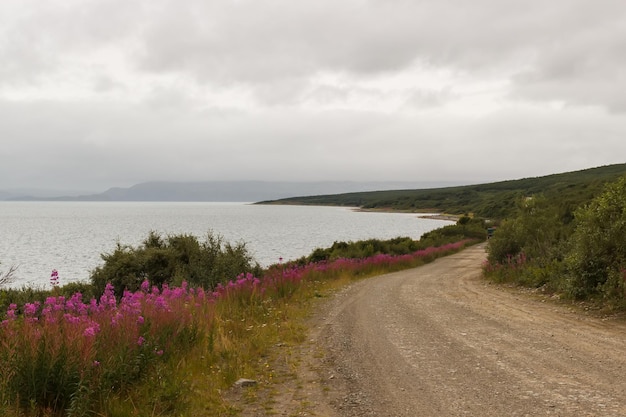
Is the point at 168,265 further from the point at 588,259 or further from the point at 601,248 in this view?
the point at 601,248

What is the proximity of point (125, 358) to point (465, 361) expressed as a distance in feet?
18.4

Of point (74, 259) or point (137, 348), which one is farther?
point (74, 259)

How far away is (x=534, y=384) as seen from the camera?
22.5 feet

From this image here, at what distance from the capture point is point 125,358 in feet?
20.8

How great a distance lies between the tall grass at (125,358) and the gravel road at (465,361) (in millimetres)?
1450

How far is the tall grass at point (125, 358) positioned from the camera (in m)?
5.49

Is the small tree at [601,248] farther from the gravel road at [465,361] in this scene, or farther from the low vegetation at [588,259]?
the gravel road at [465,361]

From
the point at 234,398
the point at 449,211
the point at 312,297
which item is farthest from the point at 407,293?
the point at 449,211

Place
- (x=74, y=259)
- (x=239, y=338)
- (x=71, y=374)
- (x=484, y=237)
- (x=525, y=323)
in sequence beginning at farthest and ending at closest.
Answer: (x=484, y=237), (x=74, y=259), (x=525, y=323), (x=239, y=338), (x=71, y=374)

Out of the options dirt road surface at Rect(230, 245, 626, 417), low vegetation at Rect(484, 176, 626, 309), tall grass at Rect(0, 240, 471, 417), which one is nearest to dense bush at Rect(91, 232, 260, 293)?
dirt road surface at Rect(230, 245, 626, 417)

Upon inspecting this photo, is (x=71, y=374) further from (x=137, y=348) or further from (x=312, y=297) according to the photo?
(x=312, y=297)

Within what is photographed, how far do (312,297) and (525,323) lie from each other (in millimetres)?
7929

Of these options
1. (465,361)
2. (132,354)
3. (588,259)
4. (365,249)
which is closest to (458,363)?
(465,361)

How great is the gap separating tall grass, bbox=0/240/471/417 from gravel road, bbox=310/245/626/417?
1.45 meters
